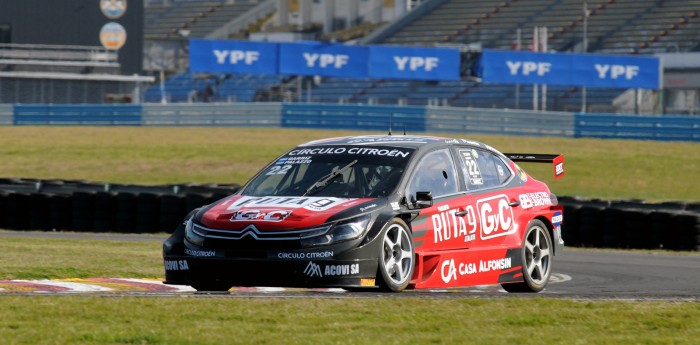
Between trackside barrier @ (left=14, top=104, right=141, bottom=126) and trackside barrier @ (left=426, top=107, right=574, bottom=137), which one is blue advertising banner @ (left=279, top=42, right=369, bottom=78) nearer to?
trackside barrier @ (left=14, top=104, right=141, bottom=126)

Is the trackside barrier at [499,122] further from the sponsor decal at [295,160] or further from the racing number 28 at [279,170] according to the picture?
the racing number 28 at [279,170]

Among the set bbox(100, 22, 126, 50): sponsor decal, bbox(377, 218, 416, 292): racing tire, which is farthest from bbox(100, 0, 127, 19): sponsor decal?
bbox(377, 218, 416, 292): racing tire

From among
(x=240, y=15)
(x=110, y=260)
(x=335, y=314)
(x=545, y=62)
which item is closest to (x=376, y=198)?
(x=335, y=314)

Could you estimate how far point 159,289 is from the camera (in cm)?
1105

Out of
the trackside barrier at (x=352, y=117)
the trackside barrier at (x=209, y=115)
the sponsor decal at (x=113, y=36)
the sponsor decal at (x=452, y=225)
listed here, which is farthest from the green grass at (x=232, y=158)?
the sponsor decal at (x=452, y=225)

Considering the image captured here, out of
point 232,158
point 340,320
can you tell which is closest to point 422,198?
point 340,320

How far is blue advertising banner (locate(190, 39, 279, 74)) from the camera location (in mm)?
48062

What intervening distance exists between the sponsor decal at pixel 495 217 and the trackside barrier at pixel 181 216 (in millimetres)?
8019

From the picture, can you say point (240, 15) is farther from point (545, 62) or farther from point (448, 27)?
point (545, 62)

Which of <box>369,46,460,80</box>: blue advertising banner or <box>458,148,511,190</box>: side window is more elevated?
<box>369,46,460,80</box>: blue advertising banner

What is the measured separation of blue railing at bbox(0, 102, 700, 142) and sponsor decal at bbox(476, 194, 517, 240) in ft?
82.5

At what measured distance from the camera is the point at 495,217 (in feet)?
35.5

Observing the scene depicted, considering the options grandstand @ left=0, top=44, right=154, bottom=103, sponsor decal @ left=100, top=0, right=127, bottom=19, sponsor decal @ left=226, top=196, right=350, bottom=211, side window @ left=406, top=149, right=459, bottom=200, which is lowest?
sponsor decal @ left=226, top=196, right=350, bottom=211

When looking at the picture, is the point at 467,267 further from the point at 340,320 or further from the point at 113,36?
the point at 113,36
